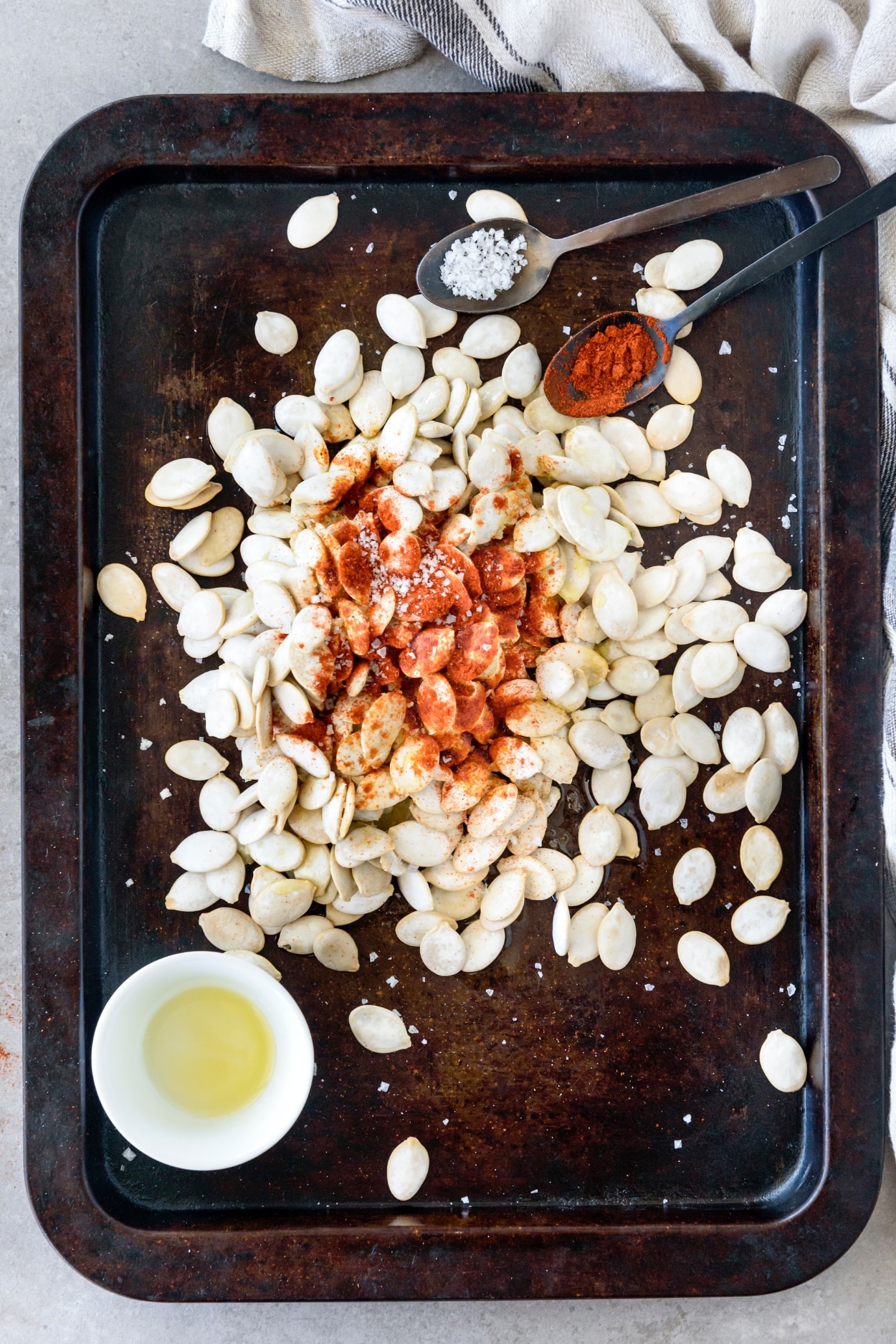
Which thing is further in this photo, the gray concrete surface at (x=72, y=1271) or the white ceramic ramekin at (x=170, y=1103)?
the gray concrete surface at (x=72, y=1271)

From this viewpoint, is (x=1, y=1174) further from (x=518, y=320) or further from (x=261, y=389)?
(x=518, y=320)

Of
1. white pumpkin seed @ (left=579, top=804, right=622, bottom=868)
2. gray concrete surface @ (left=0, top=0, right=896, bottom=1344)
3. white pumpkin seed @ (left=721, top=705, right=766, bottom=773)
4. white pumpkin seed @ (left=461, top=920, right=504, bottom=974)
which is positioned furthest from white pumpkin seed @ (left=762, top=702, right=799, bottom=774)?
gray concrete surface @ (left=0, top=0, right=896, bottom=1344)

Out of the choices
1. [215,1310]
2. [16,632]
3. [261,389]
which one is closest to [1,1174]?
[215,1310]

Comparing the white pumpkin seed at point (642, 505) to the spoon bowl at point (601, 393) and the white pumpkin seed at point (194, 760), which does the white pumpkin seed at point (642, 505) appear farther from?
the white pumpkin seed at point (194, 760)

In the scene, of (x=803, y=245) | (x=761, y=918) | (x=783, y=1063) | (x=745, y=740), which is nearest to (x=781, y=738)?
(x=745, y=740)

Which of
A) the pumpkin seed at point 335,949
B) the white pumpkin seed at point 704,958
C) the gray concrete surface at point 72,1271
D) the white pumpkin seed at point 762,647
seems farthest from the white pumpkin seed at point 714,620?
the gray concrete surface at point 72,1271

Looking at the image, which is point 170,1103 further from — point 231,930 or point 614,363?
point 614,363

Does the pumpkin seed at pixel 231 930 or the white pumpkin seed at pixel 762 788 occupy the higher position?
the white pumpkin seed at pixel 762 788
